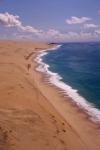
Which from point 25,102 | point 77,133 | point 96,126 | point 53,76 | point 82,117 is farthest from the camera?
point 53,76

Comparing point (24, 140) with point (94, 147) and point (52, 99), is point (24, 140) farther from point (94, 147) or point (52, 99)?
point (52, 99)

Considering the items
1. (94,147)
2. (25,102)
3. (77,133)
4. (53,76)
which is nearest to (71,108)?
(25,102)

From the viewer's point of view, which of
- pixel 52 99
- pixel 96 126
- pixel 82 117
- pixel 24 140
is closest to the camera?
pixel 24 140

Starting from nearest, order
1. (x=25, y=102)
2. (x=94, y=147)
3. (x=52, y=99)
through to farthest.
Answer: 1. (x=94, y=147)
2. (x=25, y=102)
3. (x=52, y=99)

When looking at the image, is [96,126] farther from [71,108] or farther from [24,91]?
[24,91]

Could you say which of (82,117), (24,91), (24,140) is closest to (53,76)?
(24,91)

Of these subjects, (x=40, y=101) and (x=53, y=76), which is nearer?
(x=40, y=101)

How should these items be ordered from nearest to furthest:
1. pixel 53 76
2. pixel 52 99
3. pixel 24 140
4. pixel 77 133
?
pixel 24 140 → pixel 77 133 → pixel 52 99 → pixel 53 76

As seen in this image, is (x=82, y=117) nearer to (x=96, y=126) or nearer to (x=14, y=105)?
(x=96, y=126)

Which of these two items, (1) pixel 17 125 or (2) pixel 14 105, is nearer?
(1) pixel 17 125
